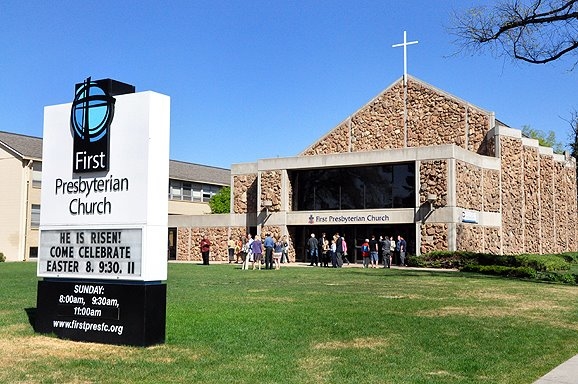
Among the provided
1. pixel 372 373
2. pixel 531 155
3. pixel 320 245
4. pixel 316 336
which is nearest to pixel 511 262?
pixel 320 245

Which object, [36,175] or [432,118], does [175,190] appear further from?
[432,118]

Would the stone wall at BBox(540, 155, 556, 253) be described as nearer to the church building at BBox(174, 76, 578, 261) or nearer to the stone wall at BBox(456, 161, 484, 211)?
the church building at BBox(174, 76, 578, 261)

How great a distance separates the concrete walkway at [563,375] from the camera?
7117mm

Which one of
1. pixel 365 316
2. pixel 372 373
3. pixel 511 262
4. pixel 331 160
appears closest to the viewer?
pixel 372 373

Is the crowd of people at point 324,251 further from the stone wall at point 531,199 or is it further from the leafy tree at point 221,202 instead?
the leafy tree at point 221,202

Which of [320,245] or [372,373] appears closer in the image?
[372,373]

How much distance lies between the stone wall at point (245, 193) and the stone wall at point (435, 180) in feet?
44.7

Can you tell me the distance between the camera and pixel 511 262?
1221 inches

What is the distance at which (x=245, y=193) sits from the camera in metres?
47.3

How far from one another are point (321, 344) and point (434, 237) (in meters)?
28.4

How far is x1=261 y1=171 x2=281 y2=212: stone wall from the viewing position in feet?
143

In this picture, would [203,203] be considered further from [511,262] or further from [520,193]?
[511,262]

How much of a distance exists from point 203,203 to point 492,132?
34844 mm

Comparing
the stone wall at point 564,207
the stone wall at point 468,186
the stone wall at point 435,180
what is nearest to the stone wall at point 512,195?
the stone wall at point 468,186
